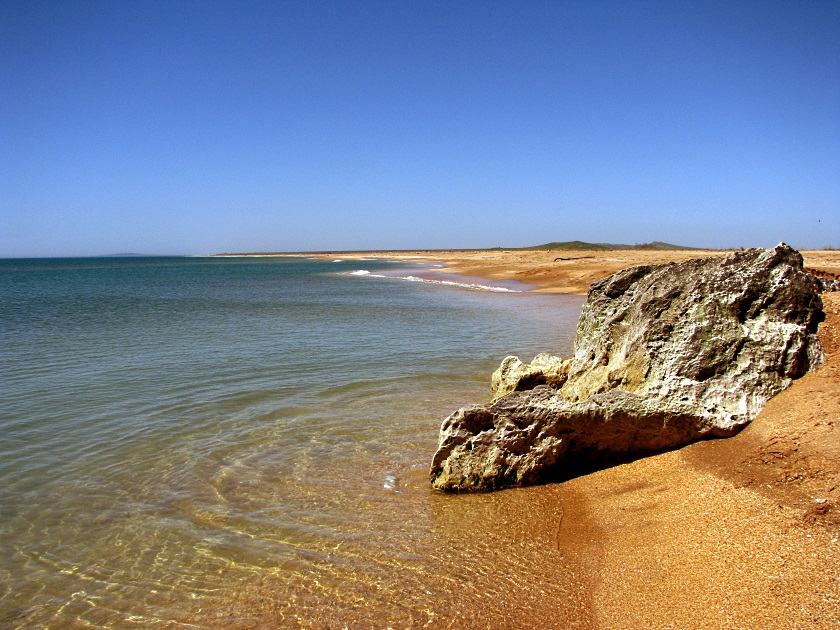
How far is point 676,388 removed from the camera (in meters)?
5.81

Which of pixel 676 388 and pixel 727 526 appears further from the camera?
pixel 676 388

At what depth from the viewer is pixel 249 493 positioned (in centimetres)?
602

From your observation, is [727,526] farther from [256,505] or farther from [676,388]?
[256,505]

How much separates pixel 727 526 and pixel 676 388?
1925 mm

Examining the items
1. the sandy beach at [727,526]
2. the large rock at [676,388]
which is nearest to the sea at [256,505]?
the sandy beach at [727,526]

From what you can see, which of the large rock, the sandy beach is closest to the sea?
the sandy beach

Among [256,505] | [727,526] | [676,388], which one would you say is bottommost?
[256,505]

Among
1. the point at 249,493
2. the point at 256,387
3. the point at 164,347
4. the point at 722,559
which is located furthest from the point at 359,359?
the point at 722,559

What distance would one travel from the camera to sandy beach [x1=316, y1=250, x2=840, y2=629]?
336 cm

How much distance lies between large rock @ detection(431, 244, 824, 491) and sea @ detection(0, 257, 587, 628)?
1.46 ft

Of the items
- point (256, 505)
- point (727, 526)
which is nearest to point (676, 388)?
point (727, 526)

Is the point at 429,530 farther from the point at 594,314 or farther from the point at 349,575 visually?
the point at 594,314

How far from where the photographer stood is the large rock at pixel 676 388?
5633 mm

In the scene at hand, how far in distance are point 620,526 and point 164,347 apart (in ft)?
44.5
